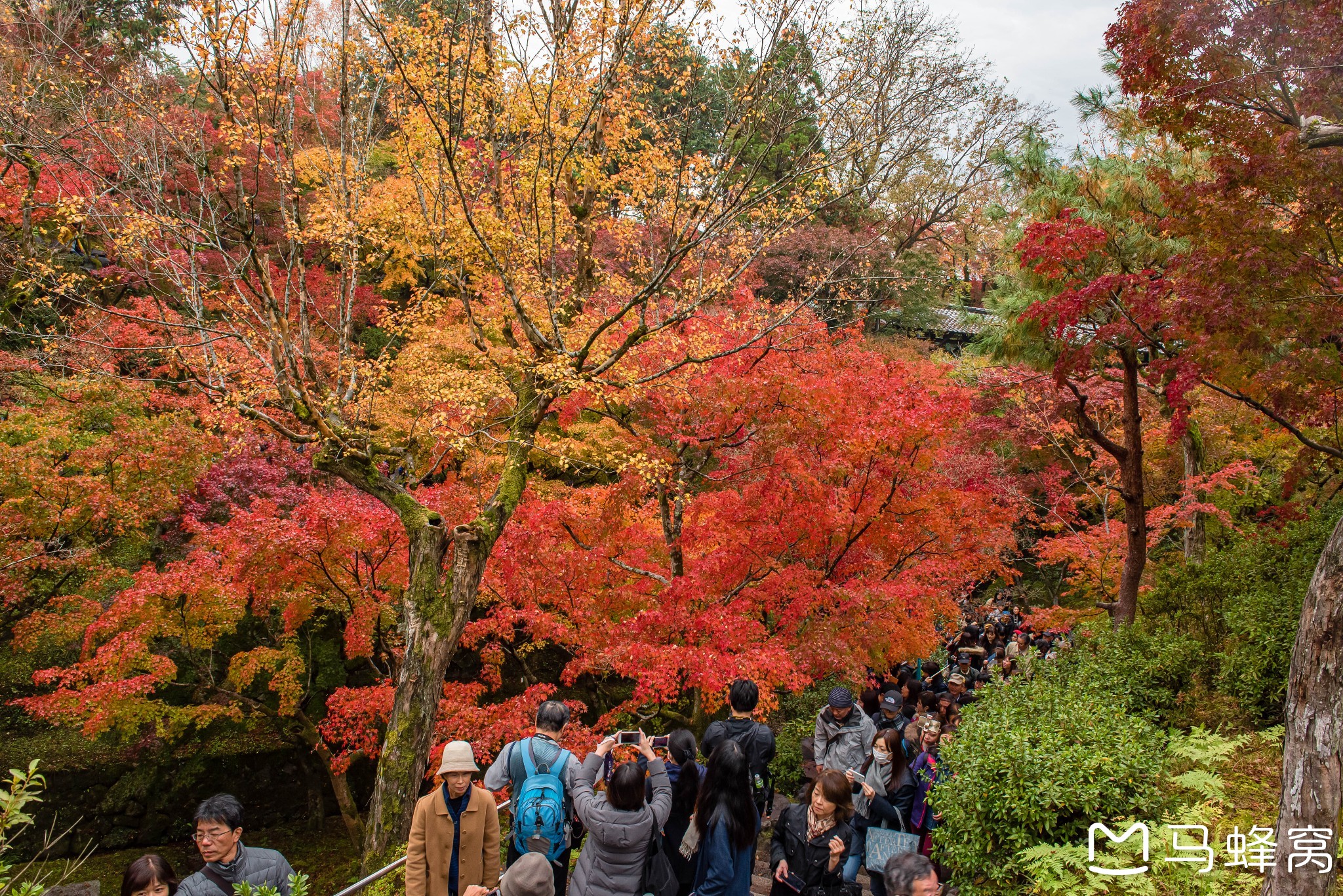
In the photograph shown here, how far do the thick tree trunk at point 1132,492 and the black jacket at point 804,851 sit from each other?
6.34 m

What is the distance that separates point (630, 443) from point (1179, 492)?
441 inches

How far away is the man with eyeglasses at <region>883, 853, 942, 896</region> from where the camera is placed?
9.50 ft

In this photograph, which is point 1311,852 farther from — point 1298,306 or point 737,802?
point 1298,306

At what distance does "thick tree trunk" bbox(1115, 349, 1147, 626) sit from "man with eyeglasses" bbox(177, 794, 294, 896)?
8764 mm

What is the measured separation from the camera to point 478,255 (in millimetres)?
10203

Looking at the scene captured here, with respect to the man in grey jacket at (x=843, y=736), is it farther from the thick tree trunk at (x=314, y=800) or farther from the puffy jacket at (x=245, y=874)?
the thick tree trunk at (x=314, y=800)

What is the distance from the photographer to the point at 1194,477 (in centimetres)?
1143

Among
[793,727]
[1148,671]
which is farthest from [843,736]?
[793,727]

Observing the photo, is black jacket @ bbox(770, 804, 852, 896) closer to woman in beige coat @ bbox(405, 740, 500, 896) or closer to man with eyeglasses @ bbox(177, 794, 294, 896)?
woman in beige coat @ bbox(405, 740, 500, 896)

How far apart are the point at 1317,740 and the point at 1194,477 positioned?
367 inches

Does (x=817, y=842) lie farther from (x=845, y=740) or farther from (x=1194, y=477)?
(x=1194, y=477)

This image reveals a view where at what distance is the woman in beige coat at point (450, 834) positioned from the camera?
3611mm
